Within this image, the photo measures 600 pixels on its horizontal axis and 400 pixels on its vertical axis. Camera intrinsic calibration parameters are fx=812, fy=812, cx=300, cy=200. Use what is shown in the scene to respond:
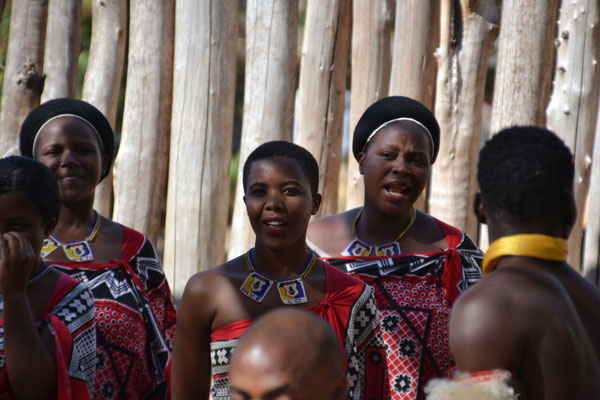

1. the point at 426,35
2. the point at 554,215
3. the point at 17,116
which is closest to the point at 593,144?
the point at 426,35

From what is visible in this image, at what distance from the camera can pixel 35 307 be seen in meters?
2.92

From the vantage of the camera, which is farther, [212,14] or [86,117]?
[212,14]

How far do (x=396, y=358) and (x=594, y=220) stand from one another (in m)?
1.86

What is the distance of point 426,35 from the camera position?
535 cm

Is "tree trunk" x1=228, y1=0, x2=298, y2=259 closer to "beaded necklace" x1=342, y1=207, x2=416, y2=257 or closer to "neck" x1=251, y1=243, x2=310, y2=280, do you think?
"beaded necklace" x1=342, y1=207, x2=416, y2=257

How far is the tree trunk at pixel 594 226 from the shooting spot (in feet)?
15.6

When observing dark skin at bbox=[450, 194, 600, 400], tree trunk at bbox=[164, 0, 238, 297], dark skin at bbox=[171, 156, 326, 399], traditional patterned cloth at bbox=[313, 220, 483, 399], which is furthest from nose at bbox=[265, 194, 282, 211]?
tree trunk at bbox=[164, 0, 238, 297]

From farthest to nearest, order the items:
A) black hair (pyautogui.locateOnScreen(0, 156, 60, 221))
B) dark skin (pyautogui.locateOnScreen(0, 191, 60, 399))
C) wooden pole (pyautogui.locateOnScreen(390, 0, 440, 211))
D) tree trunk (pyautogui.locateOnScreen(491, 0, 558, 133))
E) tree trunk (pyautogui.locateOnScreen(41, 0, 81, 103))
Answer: tree trunk (pyautogui.locateOnScreen(41, 0, 81, 103)) → wooden pole (pyautogui.locateOnScreen(390, 0, 440, 211)) → tree trunk (pyautogui.locateOnScreen(491, 0, 558, 133)) → black hair (pyautogui.locateOnScreen(0, 156, 60, 221)) → dark skin (pyautogui.locateOnScreen(0, 191, 60, 399))

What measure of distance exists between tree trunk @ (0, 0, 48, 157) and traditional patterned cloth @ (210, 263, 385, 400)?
3355 millimetres

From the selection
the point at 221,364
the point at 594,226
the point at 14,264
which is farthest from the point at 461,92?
the point at 14,264

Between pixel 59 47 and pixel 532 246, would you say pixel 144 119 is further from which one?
pixel 532 246

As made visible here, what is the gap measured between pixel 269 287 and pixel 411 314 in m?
0.81

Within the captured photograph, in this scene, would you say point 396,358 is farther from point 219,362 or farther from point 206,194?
point 206,194

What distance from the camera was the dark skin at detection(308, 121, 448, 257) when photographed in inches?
149
